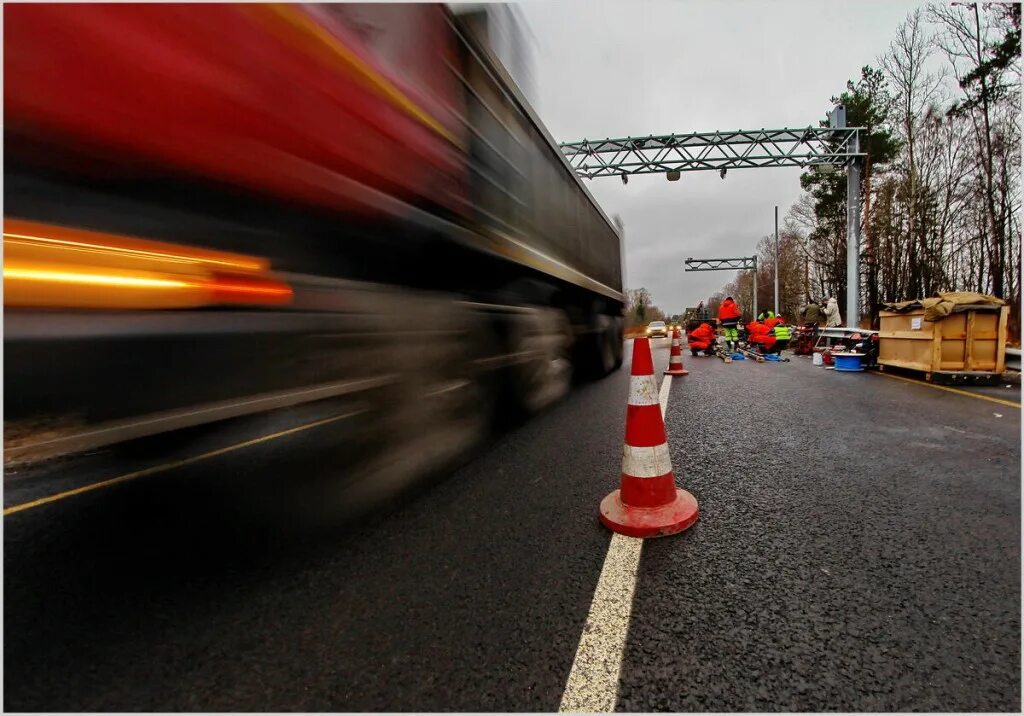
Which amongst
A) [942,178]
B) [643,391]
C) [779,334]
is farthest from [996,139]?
[643,391]

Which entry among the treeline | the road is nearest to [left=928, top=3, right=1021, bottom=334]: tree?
the treeline

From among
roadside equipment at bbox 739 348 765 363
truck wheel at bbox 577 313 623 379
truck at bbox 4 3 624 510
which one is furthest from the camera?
roadside equipment at bbox 739 348 765 363

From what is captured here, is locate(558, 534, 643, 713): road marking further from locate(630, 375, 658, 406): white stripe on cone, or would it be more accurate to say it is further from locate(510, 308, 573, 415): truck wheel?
locate(510, 308, 573, 415): truck wheel

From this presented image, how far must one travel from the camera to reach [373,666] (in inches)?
56.7

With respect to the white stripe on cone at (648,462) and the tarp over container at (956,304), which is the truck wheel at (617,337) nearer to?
the tarp over container at (956,304)

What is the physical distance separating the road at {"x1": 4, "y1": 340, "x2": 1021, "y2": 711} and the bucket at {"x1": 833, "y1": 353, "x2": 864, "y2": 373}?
650 cm

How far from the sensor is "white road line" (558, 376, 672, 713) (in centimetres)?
132

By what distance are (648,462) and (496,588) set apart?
43.6 inches

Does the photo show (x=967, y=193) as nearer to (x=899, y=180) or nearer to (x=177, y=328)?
(x=899, y=180)

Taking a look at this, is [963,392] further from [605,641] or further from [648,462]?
[605,641]

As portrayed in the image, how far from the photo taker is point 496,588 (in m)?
1.85

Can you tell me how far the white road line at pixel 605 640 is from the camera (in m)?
1.32

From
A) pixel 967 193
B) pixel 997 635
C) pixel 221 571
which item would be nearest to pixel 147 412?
pixel 221 571

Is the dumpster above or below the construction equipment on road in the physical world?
above
